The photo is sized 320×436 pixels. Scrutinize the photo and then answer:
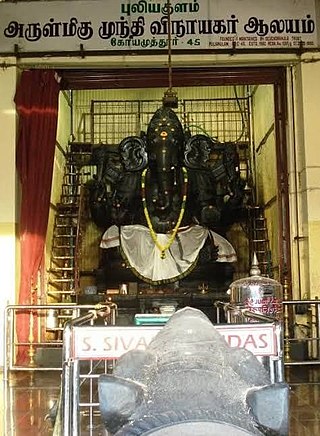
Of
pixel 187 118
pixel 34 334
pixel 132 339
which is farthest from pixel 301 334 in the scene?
pixel 132 339

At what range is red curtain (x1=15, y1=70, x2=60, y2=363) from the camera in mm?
9609

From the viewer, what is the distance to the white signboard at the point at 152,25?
31.9 ft

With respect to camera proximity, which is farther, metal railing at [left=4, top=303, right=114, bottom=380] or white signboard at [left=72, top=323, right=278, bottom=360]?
metal railing at [left=4, top=303, right=114, bottom=380]

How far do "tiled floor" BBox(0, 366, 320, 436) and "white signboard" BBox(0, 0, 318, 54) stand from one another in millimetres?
4464

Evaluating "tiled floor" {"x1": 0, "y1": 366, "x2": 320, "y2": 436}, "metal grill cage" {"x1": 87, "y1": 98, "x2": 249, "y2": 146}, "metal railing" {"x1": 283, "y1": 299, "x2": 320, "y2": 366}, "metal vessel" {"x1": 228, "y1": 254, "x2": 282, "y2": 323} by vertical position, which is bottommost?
"tiled floor" {"x1": 0, "y1": 366, "x2": 320, "y2": 436}

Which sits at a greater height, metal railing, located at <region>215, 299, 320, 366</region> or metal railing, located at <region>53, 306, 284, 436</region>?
metal railing, located at <region>53, 306, 284, 436</region>

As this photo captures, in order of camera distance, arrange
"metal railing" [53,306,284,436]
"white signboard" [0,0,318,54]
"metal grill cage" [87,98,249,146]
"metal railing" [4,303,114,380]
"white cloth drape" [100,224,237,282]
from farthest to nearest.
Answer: "metal grill cage" [87,98,249,146] < "white cloth drape" [100,224,237,282] < "white signboard" [0,0,318,54] < "metal railing" [4,303,114,380] < "metal railing" [53,306,284,436]

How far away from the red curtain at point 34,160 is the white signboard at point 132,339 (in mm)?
6603

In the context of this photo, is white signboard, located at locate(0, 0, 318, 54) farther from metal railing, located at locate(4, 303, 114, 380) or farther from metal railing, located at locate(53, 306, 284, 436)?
metal railing, located at locate(53, 306, 284, 436)

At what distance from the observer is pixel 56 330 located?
10172 millimetres

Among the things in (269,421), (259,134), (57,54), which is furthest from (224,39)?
(269,421)

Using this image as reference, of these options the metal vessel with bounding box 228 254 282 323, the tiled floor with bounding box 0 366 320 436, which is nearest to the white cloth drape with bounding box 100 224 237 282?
the tiled floor with bounding box 0 366 320 436

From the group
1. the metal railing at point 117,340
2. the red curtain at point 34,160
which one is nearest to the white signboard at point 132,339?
the metal railing at point 117,340

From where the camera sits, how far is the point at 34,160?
980 centimetres
